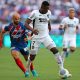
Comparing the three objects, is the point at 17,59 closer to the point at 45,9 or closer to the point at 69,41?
the point at 45,9

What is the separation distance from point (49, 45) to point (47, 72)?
2.63 metres

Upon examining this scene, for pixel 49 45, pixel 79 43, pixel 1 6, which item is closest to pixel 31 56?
pixel 49 45

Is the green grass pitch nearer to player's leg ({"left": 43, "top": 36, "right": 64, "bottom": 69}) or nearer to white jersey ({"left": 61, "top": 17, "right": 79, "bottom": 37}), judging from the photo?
player's leg ({"left": 43, "top": 36, "right": 64, "bottom": 69})

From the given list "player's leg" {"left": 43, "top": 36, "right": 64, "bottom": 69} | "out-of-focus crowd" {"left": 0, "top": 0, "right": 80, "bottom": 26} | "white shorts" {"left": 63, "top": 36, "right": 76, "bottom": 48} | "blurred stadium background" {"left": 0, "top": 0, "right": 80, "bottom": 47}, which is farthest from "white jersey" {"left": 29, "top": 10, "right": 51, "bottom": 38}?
"out-of-focus crowd" {"left": 0, "top": 0, "right": 80, "bottom": 26}

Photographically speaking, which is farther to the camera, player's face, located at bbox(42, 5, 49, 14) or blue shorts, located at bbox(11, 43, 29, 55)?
blue shorts, located at bbox(11, 43, 29, 55)

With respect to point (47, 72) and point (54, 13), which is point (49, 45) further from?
point (54, 13)

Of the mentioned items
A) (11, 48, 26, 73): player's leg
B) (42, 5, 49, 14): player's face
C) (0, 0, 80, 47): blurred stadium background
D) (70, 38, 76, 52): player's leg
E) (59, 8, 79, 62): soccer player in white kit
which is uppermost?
(42, 5, 49, 14): player's face

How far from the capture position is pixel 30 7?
35.8m

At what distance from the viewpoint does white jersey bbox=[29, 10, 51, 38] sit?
1507 centimetres

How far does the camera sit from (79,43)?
33.2 metres

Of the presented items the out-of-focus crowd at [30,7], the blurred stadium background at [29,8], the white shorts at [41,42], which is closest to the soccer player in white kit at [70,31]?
the white shorts at [41,42]

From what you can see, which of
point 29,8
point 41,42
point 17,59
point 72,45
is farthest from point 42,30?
point 29,8

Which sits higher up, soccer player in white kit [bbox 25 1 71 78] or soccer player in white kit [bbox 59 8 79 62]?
soccer player in white kit [bbox 25 1 71 78]

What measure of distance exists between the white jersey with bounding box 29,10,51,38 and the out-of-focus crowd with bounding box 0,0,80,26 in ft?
63.0
